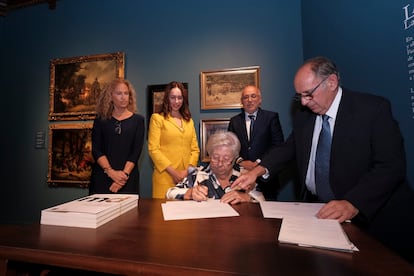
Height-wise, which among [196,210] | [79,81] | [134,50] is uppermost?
[134,50]

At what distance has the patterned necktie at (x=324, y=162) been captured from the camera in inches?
58.4

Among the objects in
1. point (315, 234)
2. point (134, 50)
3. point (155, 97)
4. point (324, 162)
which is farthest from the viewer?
point (134, 50)

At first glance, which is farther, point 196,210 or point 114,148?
point 114,148

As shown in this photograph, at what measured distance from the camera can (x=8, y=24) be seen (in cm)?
462

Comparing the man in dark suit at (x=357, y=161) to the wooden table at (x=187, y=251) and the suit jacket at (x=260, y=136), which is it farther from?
the suit jacket at (x=260, y=136)

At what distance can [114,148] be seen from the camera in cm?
254

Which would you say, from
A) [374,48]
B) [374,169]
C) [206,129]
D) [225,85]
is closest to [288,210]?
[374,169]

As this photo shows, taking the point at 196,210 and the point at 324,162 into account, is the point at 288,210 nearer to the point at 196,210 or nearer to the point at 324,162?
the point at 324,162

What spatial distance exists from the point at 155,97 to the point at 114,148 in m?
1.49

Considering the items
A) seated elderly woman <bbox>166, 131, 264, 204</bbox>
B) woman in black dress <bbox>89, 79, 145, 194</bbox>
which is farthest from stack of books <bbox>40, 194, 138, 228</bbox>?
woman in black dress <bbox>89, 79, 145, 194</bbox>

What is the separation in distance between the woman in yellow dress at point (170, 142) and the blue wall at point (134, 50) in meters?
0.88

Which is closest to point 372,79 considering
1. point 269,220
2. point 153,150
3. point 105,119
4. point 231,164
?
point 231,164

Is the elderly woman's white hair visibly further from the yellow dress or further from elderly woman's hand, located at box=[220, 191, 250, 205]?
the yellow dress

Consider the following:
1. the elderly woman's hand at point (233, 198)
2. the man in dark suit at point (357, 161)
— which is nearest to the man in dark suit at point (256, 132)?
the man in dark suit at point (357, 161)
